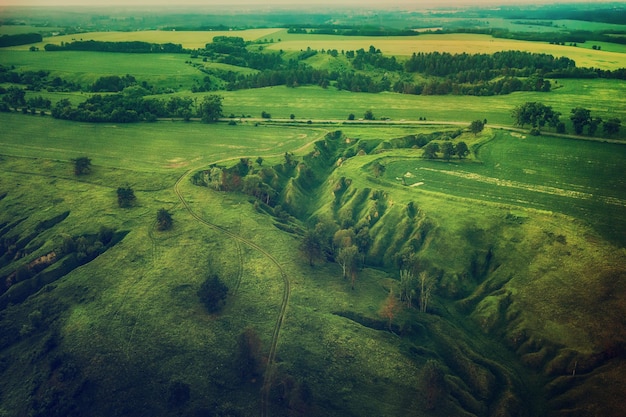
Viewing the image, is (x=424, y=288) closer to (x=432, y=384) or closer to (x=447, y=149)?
(x=432, y=384)

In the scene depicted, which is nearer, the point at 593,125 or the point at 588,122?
the point at 593,125

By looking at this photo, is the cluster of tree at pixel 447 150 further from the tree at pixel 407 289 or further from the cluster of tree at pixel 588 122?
the tree at pixel 407 289

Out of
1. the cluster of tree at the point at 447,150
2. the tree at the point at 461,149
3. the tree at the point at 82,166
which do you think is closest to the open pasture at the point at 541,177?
the tree at the point at 461,149

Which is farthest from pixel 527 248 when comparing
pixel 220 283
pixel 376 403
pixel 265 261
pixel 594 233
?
pixel 220 283

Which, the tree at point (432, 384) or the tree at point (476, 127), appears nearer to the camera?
the tree at point (432, 384)

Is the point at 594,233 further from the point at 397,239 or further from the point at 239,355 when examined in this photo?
the point at 239,355

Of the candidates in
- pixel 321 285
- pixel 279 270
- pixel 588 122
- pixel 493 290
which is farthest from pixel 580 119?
pixel 279 270
